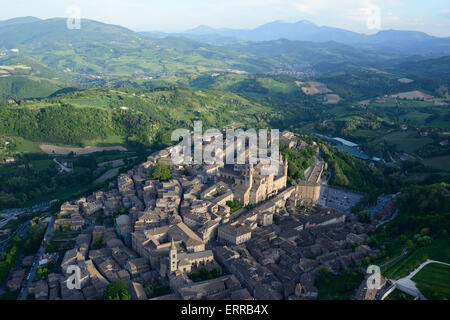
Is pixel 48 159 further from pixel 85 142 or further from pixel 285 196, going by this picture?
pixel 285 196

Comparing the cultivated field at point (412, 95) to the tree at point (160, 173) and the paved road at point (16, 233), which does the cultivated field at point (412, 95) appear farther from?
the paved road at point (16, 233)

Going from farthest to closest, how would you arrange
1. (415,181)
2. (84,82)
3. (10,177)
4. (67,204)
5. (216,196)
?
1. (84,82)
2. (10,177)
3. (415,181)
4. (67,204)
5. (216,196)

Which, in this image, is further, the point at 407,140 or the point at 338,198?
the point at 407,140

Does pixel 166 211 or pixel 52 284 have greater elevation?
pixel 166 211

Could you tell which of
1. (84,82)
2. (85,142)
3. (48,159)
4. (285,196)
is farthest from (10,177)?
(84,82)

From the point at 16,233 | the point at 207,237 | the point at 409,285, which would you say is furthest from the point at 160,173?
the point at 409,285

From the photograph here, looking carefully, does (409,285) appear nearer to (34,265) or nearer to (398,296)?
(398,296)

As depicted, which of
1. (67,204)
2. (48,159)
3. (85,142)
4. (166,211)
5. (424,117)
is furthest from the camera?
(424,117)
